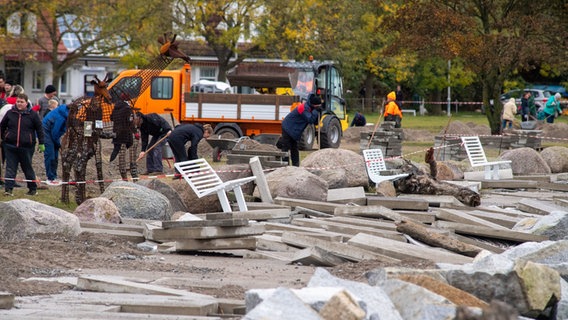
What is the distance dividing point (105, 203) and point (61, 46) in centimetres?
4650

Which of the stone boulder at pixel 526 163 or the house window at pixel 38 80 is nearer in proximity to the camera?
the stone boulder at pixel 526 163

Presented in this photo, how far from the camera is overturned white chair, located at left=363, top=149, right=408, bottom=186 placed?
18266mm

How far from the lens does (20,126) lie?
56.5ft

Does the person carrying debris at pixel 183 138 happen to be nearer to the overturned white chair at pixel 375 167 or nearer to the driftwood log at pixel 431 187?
the overturned white chair at pixel 375 167

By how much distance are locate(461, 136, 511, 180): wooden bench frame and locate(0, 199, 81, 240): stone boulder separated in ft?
36.0

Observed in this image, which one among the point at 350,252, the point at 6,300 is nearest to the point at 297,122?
the point at 350,252

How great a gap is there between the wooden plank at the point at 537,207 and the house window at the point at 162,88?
1468 centimetres

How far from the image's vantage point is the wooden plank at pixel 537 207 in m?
16.7

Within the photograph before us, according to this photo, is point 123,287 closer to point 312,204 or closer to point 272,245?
point 272,245

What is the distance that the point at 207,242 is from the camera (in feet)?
38.1

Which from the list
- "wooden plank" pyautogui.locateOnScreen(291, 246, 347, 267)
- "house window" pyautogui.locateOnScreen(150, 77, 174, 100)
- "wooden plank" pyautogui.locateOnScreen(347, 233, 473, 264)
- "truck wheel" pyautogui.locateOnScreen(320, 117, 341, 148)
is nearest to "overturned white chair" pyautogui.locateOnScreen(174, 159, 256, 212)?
"wooden plank" pyautogui.locateOnScreen(347, 233, 473, 264)

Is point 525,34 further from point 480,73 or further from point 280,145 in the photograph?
point 280,145

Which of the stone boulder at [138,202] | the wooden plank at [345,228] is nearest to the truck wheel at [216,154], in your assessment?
the stone boulder at [138,202]

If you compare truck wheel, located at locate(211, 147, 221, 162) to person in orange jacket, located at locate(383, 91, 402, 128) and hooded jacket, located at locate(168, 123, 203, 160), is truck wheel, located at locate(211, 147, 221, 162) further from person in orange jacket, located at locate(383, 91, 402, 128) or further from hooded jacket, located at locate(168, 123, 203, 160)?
person in orange jacket, located at locate(383, 91, 402, 128)
